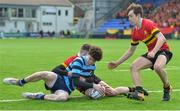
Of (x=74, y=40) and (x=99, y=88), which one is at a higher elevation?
(x=99, y=88)

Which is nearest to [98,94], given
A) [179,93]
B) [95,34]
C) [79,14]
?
[179,93]

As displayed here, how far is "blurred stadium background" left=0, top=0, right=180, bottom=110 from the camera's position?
10.7 meters

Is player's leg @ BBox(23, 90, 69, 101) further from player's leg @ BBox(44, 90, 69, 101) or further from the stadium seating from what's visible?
the stadium seating

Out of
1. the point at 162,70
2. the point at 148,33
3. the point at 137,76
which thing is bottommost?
the point at 137,76

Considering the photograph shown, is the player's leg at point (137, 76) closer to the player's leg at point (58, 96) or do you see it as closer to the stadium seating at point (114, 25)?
the player's leg at point (58, 96)

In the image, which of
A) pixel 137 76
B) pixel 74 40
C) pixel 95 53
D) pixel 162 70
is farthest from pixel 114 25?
pixel 95 53

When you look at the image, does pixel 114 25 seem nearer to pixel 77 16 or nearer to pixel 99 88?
pixel 77 16

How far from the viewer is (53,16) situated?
4008 inches

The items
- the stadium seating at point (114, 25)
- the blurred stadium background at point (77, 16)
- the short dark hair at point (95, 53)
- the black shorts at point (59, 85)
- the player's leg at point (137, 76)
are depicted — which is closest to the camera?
the player's leg at point (137, 76)

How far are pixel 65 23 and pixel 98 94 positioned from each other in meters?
91.0

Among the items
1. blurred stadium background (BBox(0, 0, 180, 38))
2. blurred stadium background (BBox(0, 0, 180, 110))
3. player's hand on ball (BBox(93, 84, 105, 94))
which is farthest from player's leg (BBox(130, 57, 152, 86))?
blurred stadium background (BBox(0, 0, 180, 38))

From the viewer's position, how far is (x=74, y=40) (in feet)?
198

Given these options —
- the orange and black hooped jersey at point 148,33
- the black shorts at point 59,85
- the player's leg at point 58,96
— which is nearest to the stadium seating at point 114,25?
the orange and black hooped jersey at point 148,33

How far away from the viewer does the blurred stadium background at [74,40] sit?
10.7 meters
